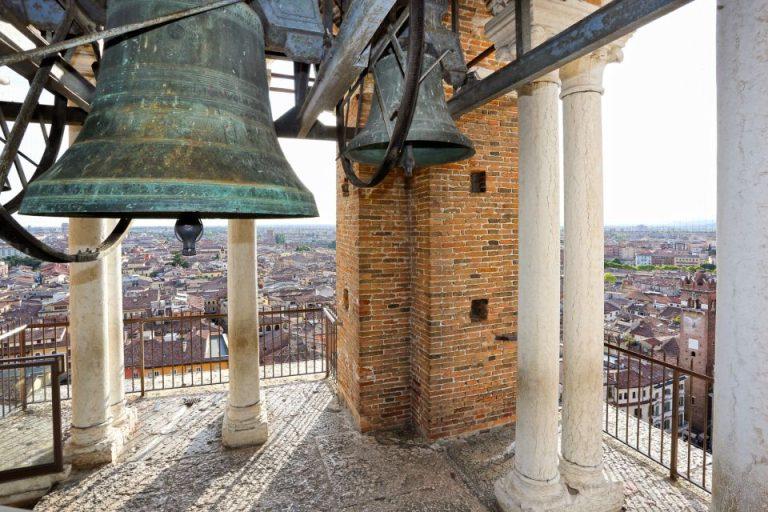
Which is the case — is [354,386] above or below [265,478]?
above

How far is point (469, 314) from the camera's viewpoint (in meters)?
4.58

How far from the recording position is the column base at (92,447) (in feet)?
13.1

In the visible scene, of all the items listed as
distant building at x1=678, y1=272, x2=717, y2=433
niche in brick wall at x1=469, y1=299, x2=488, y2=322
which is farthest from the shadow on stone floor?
distant building at x1=678, y1=272, x2=717, y2=433

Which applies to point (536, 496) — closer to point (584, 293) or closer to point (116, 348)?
point (584, 293)

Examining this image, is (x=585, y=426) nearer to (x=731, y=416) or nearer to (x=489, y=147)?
(x=731, y=416)

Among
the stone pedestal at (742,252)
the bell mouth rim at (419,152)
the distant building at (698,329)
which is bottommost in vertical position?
the distant building at (698,329)

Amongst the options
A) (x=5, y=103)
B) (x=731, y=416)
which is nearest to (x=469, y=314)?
(x=731, y=416)

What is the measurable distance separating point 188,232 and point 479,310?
3.80m

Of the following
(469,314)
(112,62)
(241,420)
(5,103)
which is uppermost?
(5,103)

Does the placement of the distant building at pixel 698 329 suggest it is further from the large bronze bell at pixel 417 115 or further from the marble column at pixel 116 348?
the marble column at pixel 116 348

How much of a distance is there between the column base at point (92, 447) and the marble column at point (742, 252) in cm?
492

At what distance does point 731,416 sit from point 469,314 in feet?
11.1

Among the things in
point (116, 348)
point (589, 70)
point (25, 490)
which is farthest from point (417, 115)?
point (25, 490)

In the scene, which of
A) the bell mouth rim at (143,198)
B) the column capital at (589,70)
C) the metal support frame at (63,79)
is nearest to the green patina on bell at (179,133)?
the bell mouth rim at (143,198)
